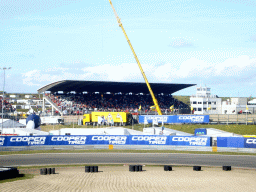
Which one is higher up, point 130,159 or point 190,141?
point 190,141

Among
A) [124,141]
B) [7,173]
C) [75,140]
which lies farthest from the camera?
[75,140]

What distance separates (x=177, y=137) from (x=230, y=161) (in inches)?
389

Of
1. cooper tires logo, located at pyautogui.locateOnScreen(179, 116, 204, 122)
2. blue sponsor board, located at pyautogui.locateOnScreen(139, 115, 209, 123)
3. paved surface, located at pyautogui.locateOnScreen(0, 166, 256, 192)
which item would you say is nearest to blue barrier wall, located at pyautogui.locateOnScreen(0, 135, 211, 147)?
paved surface, located at pyautogui.locateOnScreen(0, 166, 256, 192)

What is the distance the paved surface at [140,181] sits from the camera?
20938 mm

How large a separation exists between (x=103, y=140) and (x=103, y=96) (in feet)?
166

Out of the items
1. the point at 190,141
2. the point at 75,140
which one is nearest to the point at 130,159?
the point at 190,141

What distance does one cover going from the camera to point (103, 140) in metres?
44.7

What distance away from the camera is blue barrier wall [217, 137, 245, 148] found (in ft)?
135

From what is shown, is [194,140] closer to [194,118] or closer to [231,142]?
[231,142]

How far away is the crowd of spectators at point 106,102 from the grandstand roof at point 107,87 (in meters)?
1.61

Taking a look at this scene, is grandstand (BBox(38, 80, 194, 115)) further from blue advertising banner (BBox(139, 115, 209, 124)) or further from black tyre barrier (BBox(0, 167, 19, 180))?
black tyre barrier (BBox(0, 167, 19, 180))

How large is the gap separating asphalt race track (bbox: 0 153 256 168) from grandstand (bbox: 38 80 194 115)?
38.6 meters

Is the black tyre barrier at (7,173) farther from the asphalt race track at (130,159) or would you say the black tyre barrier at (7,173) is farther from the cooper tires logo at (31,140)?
the cooper tires logo at (31,140)

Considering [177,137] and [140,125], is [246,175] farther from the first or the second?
[140,125]
